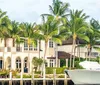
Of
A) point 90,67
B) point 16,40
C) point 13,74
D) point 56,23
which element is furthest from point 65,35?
point 90,67

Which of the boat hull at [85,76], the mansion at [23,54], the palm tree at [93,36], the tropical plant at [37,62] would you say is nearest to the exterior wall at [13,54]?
the mansion at [23,54]

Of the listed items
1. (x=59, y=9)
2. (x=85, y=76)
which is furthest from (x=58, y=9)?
(x=85, y=76)

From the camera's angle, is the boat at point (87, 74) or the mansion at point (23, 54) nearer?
the boat at point (87, 74)

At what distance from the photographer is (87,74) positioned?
48.9m

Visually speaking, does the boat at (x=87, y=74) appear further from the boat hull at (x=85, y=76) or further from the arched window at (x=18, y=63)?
the arched window at (x=18, y=63)

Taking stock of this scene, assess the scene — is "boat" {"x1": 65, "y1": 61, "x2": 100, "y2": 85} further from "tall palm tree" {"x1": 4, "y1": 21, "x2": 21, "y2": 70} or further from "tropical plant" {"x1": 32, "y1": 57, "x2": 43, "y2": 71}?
"tall palm tree" {"x1": 4, "y1": 21, "x2": 21, "y2": 70}

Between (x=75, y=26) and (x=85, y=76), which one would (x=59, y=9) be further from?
(x=85, y=76)

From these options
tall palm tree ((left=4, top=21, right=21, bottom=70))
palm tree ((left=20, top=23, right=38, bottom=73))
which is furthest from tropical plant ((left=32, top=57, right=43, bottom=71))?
tall palm tree ((left=4, top=21, right=21, bottom=70))

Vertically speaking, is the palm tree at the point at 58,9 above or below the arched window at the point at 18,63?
above

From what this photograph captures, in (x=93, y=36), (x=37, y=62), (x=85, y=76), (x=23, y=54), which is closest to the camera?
(x=85, y=76)

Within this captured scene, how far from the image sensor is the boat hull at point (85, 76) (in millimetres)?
48650

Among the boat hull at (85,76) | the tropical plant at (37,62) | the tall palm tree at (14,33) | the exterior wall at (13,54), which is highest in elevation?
the tall palm tree at (14,33)

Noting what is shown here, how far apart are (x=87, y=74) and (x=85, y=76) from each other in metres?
0.50

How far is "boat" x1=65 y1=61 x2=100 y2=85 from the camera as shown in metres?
47.8
